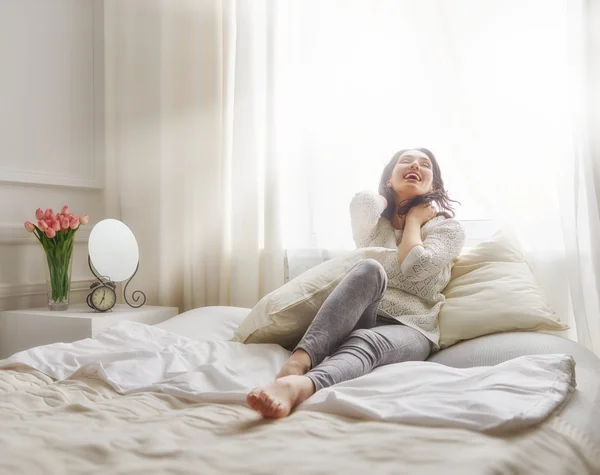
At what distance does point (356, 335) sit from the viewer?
→ 1.61m

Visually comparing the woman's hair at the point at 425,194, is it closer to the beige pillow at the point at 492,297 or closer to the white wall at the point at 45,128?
the beige pillow at the point at 492,297

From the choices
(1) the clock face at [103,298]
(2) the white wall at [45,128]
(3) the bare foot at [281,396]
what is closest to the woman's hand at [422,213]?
(3) the bare foot at [281,396]

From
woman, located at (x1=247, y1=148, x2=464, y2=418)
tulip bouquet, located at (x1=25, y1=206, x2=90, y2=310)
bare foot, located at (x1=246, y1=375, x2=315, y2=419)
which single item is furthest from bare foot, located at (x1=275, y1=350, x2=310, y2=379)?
tulip bouquet, located at (x1=25, y1=206, x2=90, y2=310)

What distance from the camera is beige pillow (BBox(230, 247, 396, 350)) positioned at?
177 cm

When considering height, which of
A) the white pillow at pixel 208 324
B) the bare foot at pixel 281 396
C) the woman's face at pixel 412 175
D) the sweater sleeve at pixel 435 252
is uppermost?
the woman's face at pixel 412 175

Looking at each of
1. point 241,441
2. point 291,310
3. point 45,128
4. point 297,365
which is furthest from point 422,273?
point 45,128

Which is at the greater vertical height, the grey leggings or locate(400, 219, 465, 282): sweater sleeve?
locate(400, 219, 465, 282): sweater sleeve

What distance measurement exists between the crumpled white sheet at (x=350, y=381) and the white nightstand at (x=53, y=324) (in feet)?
1.70

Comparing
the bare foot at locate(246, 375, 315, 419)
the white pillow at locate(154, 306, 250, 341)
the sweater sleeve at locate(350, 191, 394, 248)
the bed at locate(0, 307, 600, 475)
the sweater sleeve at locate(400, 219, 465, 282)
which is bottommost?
the bed at locate(0, 307, 600, 475)

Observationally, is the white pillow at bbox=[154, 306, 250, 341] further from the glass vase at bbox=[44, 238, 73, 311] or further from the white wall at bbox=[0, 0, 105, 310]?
the white wall at bbox=[0, 0, 105, 310]

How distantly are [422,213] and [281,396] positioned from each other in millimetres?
1109

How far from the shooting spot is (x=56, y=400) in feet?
4.23

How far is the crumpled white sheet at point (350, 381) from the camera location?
1.10 metres

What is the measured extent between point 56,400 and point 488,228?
1718 millimetres
